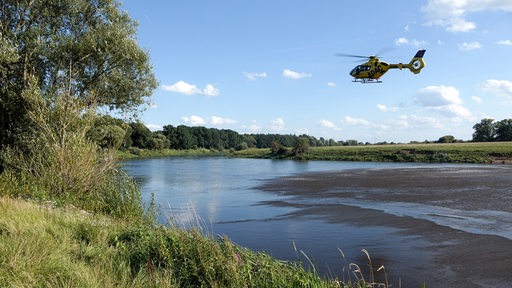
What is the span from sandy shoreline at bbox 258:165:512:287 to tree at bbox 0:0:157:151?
34.0ft

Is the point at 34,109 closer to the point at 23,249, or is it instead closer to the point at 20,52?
the point at 20,52

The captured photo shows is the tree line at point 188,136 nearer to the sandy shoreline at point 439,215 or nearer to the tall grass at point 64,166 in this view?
the tall grass at point 64,166

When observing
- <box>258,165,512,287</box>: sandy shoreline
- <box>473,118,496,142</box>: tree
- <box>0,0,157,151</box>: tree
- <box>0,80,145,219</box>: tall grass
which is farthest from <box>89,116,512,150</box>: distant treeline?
<box>258,165,512,287</box>: sandy shoreline

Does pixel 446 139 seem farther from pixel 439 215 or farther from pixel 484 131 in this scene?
pixel 439 215

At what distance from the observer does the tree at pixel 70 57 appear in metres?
16.9

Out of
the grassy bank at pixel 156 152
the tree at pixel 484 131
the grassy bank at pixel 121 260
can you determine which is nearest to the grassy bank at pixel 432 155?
the grassy bank at pixel 156 152

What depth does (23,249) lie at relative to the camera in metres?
6.71

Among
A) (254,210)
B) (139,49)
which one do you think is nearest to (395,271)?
(254,210)

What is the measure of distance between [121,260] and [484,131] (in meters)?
138

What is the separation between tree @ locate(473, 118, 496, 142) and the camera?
12448 centimetres

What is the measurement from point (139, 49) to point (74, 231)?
1250 cm

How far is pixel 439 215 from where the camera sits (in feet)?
61.0

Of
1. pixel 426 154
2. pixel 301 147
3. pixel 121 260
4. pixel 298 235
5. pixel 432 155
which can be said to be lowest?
pixel 298 235

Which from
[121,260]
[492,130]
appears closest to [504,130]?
[492,130]
